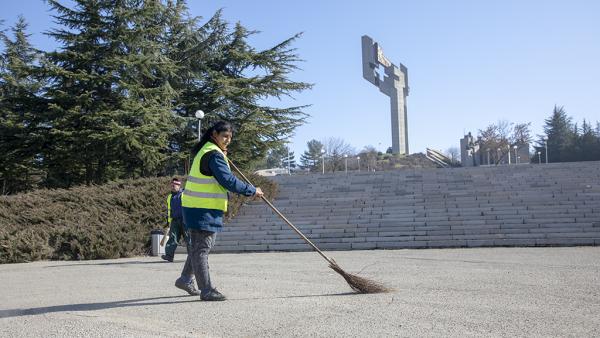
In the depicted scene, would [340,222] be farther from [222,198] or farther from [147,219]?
[222,198]

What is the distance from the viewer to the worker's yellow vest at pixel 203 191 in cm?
559

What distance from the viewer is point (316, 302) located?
18.1ft

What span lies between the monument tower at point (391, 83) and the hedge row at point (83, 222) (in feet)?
236

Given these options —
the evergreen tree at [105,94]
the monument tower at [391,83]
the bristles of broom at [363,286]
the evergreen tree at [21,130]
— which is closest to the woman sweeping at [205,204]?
the bristles of broom at [363,286]

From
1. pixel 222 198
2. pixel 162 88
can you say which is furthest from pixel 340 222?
pixel 162 88

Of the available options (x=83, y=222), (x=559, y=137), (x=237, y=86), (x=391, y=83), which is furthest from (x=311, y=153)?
(x=83, y=222)

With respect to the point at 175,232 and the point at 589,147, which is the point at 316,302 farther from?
the point at 589,147

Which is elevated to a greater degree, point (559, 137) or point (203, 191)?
point (559, 137)

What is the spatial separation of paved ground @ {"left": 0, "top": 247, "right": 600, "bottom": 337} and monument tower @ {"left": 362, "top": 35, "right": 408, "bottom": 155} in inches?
3004

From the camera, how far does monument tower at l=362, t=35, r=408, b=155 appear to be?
3335 inches

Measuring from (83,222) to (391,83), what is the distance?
7776 centimetres

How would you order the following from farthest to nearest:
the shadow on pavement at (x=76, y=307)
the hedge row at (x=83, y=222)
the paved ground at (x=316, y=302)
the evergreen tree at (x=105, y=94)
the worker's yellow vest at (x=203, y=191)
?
the evergreen tree at (x=105, y=94) → the hedge row at (x=83, y=222) → the worker's yellow vest at (x=203, y=191) → the shadow on pavement at (x=76, y=307) → the paved ground at (x=316, y=302)

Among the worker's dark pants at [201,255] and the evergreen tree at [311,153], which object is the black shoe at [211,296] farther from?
the evergreen tree at [311,153]

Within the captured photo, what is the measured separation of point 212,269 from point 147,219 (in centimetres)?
537
